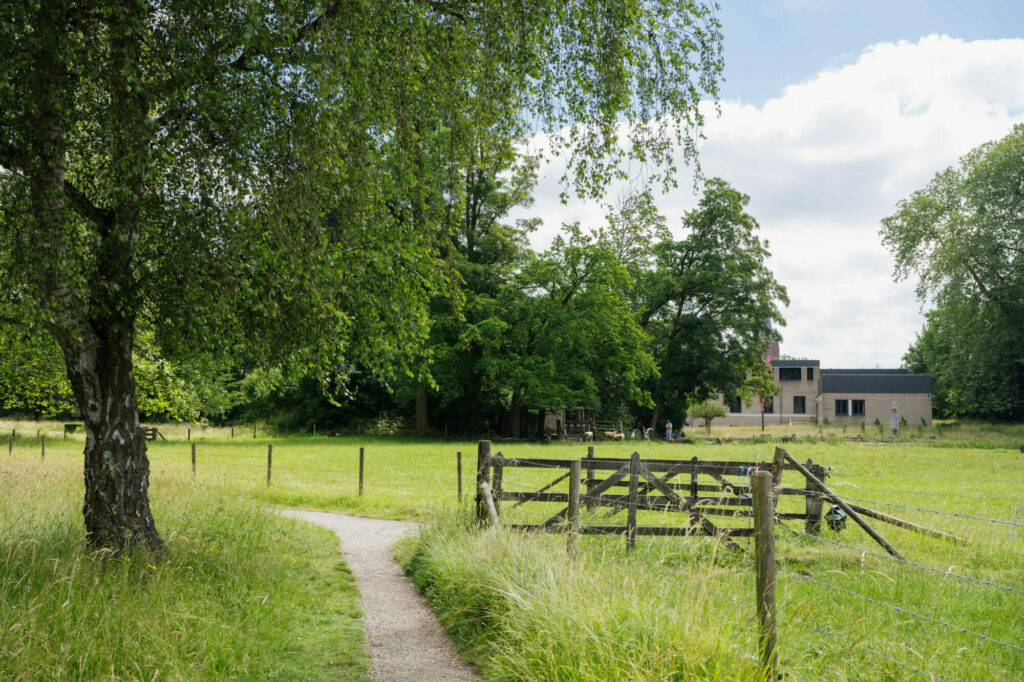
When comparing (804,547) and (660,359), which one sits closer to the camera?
(804,547)

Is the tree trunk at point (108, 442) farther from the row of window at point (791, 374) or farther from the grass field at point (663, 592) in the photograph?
the row of window at point (791, 374)

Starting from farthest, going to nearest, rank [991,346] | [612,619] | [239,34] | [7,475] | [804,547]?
[991,346], [7,475], [804,547], [239,34], [612,619]

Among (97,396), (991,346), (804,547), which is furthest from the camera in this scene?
(991,346)

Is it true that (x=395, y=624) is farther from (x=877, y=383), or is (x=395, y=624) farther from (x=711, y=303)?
(x=877, y=383)

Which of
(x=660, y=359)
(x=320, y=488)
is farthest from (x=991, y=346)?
(x=320, y=488)

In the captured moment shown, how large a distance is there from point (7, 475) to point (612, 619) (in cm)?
1323

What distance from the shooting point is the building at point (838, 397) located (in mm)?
74312

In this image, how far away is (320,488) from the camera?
18953 millimetres

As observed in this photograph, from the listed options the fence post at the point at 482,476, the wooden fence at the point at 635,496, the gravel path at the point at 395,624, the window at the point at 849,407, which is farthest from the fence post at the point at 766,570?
the window at the point at 849,407

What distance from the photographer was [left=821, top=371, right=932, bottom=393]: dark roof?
74.4m

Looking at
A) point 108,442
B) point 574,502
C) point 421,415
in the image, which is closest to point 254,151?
point 108,442

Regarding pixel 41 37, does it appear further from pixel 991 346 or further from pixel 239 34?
pixel 991 346

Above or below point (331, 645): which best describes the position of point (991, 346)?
above

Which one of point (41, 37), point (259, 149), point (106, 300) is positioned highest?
point (41, 37)
